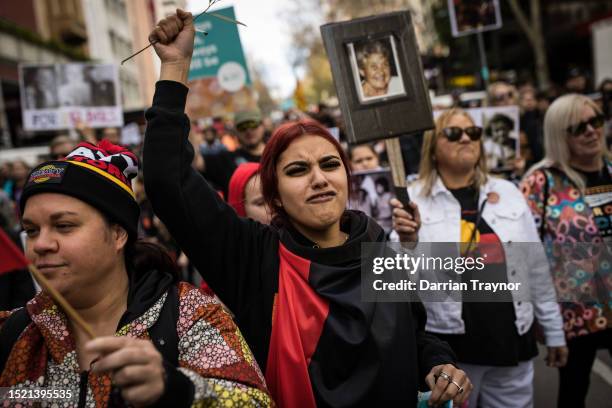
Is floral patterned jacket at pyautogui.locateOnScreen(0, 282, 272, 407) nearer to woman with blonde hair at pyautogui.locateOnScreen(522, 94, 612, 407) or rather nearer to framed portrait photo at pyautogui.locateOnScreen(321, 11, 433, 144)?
framed portrait photo at pyautogui.locateOnScreen(321, 11, 433, 144)

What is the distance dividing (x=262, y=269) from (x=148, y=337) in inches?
18.7

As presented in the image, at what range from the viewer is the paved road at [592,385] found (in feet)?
12.3

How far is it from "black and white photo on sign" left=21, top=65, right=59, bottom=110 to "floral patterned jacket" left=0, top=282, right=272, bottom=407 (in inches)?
252

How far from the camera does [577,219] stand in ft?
10.1

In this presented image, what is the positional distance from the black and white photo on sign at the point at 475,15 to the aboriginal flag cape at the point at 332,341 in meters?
6.29

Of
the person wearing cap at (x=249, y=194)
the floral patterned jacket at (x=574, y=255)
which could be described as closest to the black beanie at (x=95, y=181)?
A: the person wearing cap at (x=249, y=194)

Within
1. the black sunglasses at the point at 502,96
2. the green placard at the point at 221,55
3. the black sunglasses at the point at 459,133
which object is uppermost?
the green placard at the point at 221,55

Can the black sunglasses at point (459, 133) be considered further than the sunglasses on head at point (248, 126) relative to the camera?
No

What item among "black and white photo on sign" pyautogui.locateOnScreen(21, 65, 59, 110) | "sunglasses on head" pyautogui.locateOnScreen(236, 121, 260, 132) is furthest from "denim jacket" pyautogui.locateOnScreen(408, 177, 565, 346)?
"black and white photo on sign" pyautogui.locateOnScreen(21, 65, 59, 110)

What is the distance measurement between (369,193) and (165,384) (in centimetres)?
329

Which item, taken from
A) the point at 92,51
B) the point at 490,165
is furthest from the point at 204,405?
the point at 92,51

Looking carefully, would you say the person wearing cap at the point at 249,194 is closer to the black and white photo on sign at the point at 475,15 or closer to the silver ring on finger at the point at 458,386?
the silver ring on finger at the point at 458,386

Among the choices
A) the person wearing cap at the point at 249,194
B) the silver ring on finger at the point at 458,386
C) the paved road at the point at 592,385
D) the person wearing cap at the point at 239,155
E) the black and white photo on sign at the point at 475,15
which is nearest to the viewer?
the silver ring on finger at the point at 458,386

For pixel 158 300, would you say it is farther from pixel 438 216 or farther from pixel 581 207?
pixel 581 207
